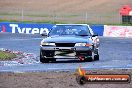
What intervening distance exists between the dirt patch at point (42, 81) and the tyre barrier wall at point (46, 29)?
28.2 metres

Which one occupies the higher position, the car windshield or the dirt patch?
the car windshield

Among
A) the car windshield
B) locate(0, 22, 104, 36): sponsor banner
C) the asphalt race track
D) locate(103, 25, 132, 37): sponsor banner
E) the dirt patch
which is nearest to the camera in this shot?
the dirt patch

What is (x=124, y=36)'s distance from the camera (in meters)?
41.2

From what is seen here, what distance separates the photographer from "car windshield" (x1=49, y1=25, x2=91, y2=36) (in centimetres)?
1927

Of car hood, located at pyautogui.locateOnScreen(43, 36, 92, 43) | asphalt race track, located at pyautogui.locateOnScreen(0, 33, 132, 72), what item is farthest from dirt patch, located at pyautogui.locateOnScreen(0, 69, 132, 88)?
car hood, located at pyautogui.locateOnScreen(43, 36, 92, 43)

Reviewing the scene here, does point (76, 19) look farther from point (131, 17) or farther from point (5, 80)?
point (5, 80)

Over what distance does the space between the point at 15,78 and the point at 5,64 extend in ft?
17.4

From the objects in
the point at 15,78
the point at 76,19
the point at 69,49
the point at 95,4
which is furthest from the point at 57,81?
the point at 95,4

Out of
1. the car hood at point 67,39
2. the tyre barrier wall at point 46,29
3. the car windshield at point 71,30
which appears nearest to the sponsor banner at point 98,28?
the tyre barrier wall at point 46,29

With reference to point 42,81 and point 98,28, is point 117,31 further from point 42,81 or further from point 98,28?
point 42,81

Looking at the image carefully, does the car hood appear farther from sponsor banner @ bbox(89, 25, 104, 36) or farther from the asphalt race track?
sponsor banner @ bbox(89, 25, 104, 36)

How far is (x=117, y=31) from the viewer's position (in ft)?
138

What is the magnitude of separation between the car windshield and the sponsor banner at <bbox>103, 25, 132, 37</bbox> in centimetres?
2169

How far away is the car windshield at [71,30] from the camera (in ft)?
63.2
